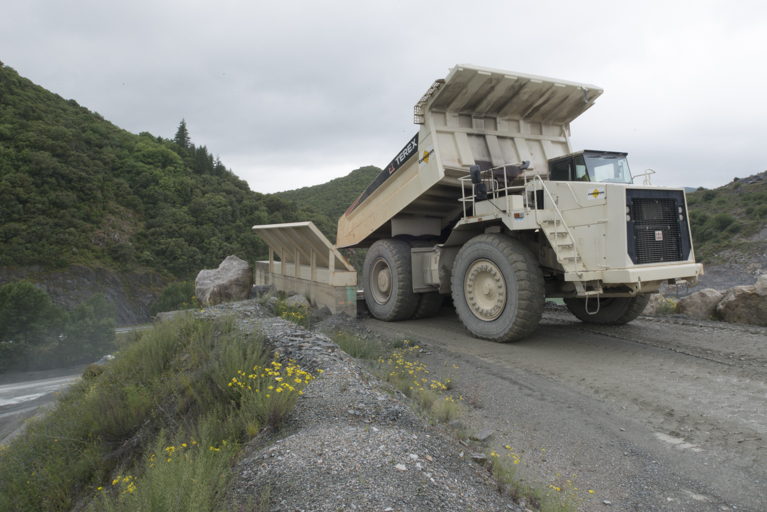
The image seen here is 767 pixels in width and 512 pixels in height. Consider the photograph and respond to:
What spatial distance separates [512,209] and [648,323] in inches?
144

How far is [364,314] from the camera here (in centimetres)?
975

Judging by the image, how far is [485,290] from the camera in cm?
636

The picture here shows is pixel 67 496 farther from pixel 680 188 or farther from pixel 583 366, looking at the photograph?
pixel 680 188

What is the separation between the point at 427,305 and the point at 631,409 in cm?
514

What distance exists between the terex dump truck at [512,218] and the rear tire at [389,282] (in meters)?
0.03

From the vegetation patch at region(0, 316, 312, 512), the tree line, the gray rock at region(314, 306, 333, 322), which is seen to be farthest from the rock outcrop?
the vegetation patch at region(0, 316, 312, 512)

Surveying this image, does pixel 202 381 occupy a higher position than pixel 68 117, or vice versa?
pixel 68 117

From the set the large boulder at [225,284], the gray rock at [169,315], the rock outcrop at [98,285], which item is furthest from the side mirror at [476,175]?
the rock outcrop at [98,285]

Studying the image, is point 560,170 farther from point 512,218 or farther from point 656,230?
point 656,230

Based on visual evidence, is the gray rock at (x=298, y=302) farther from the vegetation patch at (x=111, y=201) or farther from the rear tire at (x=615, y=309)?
the vegetation patch at (x=111, y=201)

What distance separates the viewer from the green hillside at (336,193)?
151ft

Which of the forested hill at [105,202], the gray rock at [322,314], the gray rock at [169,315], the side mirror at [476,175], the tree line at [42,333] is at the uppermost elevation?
the forested hill at [105,202]

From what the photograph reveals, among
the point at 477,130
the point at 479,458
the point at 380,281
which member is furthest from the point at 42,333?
the point at 479,458

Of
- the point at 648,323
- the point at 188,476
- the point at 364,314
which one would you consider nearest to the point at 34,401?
the point at 364,314
